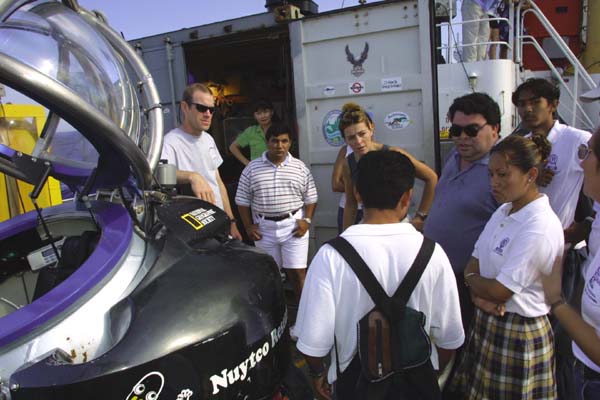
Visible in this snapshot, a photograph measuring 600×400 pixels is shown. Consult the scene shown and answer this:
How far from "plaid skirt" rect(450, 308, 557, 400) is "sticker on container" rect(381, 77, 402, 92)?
2.35 m

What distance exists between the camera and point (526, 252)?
5.93 ft

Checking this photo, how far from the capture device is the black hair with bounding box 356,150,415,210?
161 centimetres

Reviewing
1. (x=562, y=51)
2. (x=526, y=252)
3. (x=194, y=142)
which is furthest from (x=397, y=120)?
(x=562, y=51)

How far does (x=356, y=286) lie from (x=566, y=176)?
5.61 feet

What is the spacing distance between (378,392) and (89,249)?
126cm

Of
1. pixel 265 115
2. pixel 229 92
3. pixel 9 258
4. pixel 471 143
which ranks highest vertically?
pixel 229 92

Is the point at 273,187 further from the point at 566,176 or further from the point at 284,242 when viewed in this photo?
the point at 566,176

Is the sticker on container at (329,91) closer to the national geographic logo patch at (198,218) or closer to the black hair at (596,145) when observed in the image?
the national geographic logo patch at (198,218)

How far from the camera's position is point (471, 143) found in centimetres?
250

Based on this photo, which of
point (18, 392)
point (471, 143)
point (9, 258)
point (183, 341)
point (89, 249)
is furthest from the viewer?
point (471, 143)

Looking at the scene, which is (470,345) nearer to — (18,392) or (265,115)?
Answer: (18,392)

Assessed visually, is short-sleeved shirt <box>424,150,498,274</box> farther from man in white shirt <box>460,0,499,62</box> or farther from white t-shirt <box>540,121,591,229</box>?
man in white shirt <box>460,0,499,62</box>

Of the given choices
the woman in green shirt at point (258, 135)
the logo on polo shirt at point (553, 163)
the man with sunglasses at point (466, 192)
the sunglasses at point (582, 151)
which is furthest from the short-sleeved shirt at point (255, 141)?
the sunglasses at point (582, 151)

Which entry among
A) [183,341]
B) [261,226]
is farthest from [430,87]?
[183,341]
